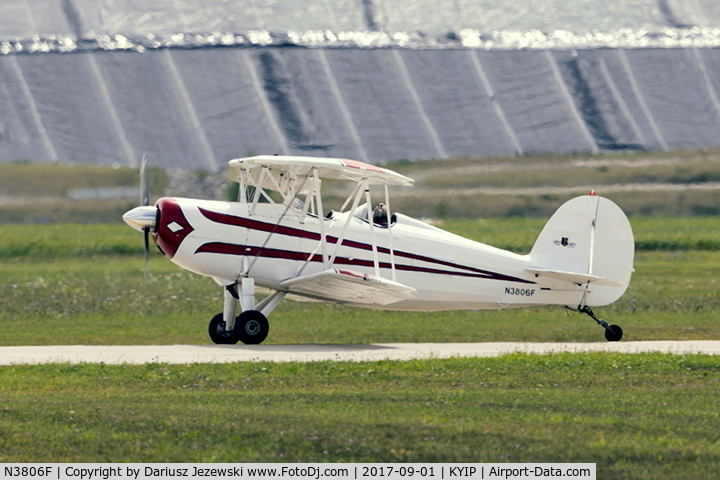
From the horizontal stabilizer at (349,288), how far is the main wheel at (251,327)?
79cm

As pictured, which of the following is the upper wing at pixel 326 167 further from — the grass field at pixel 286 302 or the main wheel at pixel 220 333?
the grass field at pixel 286 302

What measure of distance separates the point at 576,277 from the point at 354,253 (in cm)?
423

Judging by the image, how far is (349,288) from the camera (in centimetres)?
1647

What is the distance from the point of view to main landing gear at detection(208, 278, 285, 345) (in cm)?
1642

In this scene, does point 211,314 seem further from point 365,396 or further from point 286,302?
point 365,396

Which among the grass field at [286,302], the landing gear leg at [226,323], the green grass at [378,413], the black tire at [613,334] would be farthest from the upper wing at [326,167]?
the black tire at [613,334]

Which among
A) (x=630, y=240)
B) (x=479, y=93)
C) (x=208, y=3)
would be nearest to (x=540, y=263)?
(x=630, y=240)

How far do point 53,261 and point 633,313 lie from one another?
1527 cm

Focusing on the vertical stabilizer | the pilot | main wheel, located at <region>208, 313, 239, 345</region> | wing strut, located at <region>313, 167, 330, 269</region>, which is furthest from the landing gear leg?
the vertical stabilizer

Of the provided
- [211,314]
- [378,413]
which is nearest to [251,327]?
[211,314]

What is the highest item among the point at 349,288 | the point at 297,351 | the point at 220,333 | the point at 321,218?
the point at 321,218

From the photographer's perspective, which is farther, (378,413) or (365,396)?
(365,396)

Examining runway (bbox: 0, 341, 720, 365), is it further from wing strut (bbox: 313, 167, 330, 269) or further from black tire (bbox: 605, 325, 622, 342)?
wing strut (bbox: 313, 167, 330, 269)

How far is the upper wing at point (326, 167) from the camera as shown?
15977 mm
